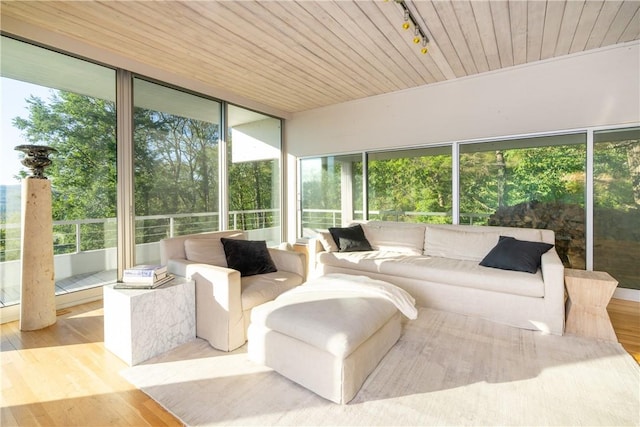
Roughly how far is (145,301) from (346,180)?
366cm

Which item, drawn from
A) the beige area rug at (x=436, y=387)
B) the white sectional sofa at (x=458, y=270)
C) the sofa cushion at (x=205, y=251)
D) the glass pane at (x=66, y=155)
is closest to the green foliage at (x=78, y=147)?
the glass pane at (x=66, y=155)

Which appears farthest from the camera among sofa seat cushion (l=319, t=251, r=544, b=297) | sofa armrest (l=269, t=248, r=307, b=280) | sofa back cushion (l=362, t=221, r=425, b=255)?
sofa back cushion (l=362, t=221, r=425, b=255)

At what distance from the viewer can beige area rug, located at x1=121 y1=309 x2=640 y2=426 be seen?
154 centimetres

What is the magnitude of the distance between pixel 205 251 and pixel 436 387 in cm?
209

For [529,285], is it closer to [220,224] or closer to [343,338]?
[343,338]

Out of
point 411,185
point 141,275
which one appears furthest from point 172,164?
point 411,185

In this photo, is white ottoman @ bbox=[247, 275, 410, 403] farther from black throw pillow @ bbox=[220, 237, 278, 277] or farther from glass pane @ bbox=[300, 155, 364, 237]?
glass pane @ bbox=[300, 155, 364, 237]

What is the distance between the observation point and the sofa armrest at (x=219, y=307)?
2.16 m

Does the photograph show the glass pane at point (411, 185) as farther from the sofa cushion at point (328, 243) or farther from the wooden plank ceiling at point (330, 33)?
the sofa cushion at point (328, 243)

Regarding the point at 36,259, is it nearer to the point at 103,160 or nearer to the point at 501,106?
the point at 103,160

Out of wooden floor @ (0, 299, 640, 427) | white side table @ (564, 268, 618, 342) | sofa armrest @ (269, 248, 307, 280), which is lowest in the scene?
wooden floor @ (0, 299, 640, 427)

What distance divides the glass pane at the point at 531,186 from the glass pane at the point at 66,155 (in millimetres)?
4356

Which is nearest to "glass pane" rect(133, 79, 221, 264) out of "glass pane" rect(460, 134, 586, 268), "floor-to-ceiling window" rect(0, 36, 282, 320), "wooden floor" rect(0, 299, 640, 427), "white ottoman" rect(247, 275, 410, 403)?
"floor-to-ceiling window" rect(0, 36, 282, 320)

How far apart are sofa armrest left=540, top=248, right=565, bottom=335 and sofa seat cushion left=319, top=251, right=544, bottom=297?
0.18 ft
